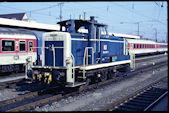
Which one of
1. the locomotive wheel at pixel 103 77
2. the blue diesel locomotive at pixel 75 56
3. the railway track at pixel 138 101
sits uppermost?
the blue diesel locomotive at pixel 75 56

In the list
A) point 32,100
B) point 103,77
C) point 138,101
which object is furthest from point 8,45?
point 138,101

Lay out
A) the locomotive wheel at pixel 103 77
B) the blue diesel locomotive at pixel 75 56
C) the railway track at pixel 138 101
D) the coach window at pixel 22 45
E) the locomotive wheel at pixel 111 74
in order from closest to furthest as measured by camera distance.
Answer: the railway track at pixel 138 101, the blue diesel locomotive at pixel 75 56, the locomotive wheel at pixel 103 77, the locomotive wheel at pixel 111 74, the coach window at pixel 22 45

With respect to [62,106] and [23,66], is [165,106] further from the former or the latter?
[23,66]

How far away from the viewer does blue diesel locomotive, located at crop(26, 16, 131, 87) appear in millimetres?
7575

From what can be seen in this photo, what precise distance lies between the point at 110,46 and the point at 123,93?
3.24m

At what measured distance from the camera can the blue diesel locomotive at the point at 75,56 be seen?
7.57 meters

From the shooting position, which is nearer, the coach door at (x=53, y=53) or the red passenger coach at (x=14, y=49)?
the coach door at (x=53, y=53)

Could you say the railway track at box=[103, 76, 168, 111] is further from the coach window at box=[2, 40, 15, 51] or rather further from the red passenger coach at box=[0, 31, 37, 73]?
the coach window at box=[2, 40, 15, 51]

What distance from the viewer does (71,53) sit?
26.3 ft

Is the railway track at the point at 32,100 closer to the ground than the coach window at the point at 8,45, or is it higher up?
closer to the ground

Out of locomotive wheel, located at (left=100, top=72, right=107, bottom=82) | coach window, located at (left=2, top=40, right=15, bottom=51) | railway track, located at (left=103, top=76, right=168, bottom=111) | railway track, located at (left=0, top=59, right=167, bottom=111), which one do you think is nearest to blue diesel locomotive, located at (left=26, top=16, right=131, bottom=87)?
locomotive wheel, located at (left=100, top=72, right=107, bottom=82)

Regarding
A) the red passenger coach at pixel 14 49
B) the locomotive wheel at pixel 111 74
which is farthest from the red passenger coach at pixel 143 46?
the red passenger coach at pixel 14 49

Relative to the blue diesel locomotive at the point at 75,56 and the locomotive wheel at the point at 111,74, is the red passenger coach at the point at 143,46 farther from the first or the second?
the blue diesel locomotive at the point at 75,56

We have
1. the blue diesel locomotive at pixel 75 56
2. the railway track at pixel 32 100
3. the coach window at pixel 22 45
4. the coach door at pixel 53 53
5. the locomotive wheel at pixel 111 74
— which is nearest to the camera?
the railway track at pixel 32 100
